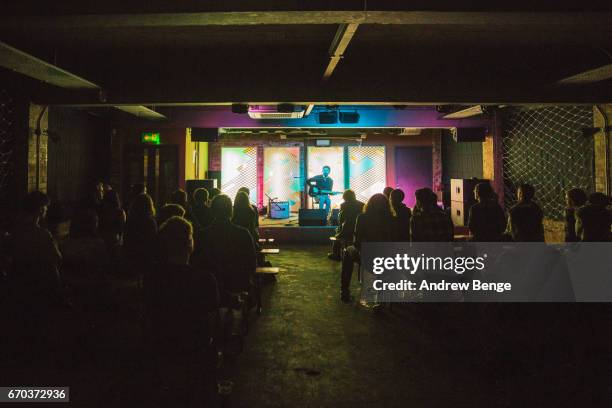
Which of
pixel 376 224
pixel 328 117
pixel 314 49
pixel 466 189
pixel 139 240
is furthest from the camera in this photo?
pixel 466 189

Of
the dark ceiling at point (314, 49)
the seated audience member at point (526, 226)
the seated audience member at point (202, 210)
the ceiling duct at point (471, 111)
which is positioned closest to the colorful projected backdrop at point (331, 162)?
the ceiling duct at point (471, 111)

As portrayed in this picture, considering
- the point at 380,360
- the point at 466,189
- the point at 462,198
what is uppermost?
the point at 466,189

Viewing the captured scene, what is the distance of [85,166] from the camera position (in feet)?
28.6

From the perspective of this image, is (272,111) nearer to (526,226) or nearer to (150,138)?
(150,138)

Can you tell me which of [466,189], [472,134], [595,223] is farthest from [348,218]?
[472,134]

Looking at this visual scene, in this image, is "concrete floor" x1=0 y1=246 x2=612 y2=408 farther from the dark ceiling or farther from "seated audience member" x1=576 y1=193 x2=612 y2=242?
the dark ceiling

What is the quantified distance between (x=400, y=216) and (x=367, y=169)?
8664 millimetres

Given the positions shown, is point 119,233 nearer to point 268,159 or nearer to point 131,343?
point 131,343

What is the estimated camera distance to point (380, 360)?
3287 mm

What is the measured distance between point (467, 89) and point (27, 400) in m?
6.35

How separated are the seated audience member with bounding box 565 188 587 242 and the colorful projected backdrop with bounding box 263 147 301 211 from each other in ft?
31.4

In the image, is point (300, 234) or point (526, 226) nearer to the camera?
point (526, 226)

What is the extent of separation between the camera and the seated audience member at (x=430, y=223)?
4.49 m

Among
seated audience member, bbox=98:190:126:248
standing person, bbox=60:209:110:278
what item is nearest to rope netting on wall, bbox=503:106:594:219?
seated audience member, bbox=98:190:126:248
